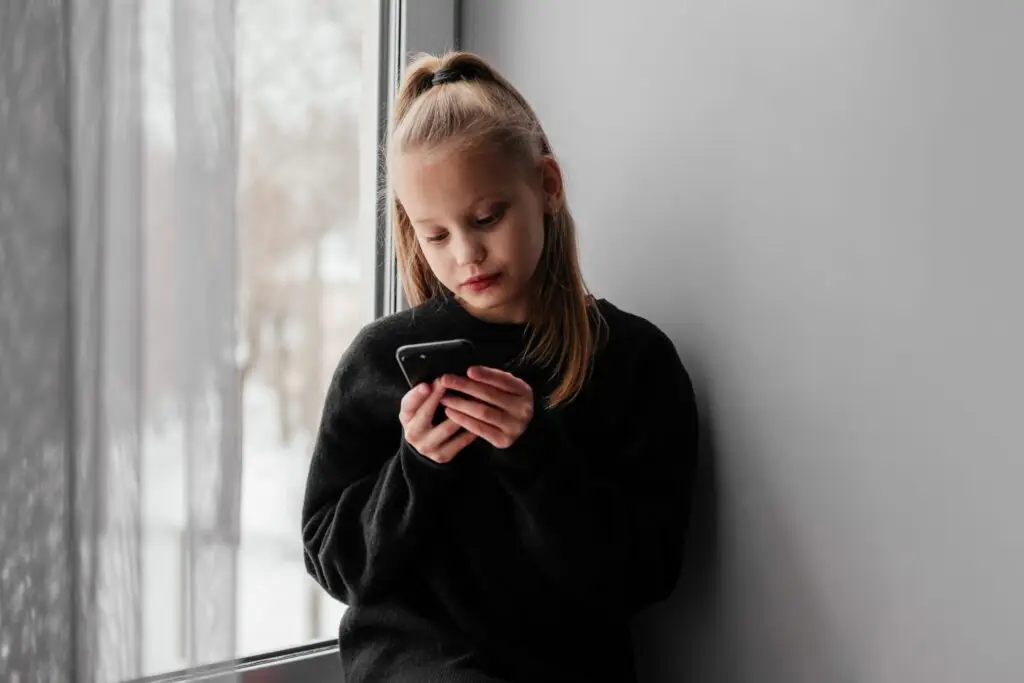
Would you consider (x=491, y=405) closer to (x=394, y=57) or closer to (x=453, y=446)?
(x=453, y=446)

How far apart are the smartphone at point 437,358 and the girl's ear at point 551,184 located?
0.67 ft

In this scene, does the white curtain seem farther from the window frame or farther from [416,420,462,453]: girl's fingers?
the window frame

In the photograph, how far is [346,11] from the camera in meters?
1.17

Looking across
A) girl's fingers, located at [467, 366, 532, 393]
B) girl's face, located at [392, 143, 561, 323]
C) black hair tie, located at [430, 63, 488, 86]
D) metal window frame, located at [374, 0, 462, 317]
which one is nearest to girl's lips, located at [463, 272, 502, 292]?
girl's face, located at [392, 143, 561, 323]

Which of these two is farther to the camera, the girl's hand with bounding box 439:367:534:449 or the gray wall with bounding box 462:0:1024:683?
the girl's hand with bounding box 439:367:534:449

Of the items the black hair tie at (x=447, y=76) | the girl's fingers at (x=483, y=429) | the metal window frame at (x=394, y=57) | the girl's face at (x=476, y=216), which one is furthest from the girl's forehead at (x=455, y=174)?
the metal window frame at (x=394, y=57)

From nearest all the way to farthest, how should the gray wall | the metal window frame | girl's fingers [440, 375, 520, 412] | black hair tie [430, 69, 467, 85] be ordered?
the gray wall < girl's fingers [440, 375, 520, 412] < black hair tie [430, 69, 467, 85] < the metal window frame

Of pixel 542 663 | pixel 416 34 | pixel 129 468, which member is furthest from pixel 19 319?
pixel 416 34

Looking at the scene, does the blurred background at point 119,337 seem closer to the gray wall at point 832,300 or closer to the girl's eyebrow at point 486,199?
the girl's eyebrow at point 486,199

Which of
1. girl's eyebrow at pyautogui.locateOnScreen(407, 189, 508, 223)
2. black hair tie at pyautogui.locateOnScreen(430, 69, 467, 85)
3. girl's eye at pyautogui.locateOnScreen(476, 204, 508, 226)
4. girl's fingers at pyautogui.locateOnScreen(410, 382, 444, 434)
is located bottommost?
girl's fingers at pyautogui.locateOnScreen(410, 382, 444, 434)

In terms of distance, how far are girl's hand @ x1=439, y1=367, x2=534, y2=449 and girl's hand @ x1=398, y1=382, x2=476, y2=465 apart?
0.01m

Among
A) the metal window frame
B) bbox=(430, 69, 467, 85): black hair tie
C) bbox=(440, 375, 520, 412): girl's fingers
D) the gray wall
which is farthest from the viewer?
the metal window frame

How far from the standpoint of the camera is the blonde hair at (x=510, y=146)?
851 mm

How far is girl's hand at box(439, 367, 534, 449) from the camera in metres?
0.80
